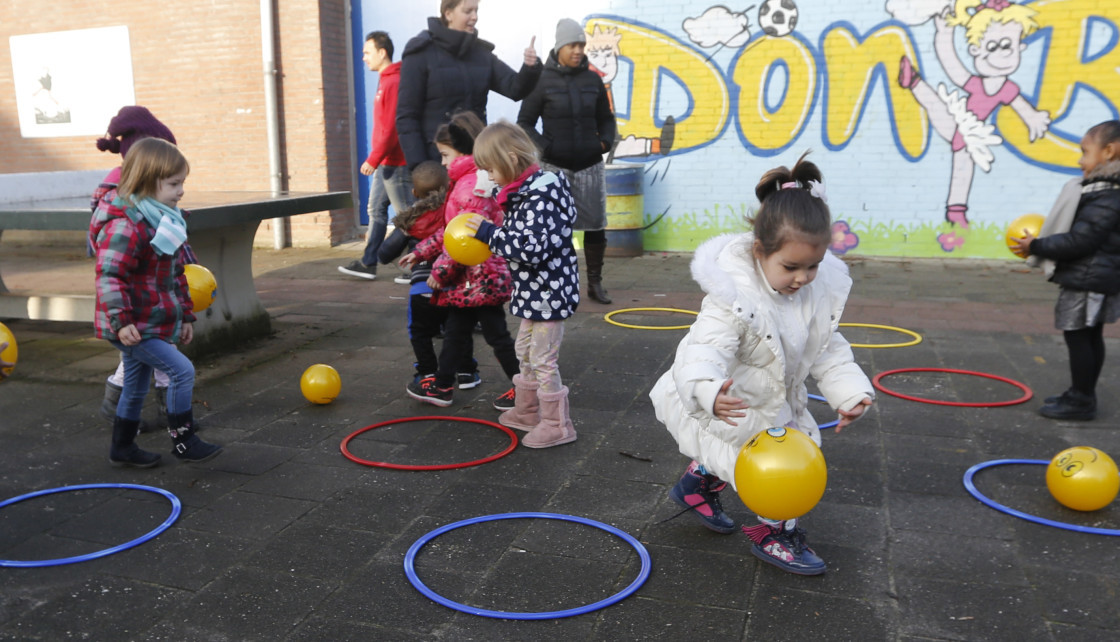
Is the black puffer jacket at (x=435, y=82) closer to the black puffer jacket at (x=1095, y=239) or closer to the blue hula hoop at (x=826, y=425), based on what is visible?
the blue hula hoop at (x=826, y=425)

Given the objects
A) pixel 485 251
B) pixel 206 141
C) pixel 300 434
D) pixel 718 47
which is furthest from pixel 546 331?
pixel 206 141

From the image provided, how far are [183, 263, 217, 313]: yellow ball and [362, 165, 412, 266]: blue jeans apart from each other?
13.5ft

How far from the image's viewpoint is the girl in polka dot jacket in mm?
4598

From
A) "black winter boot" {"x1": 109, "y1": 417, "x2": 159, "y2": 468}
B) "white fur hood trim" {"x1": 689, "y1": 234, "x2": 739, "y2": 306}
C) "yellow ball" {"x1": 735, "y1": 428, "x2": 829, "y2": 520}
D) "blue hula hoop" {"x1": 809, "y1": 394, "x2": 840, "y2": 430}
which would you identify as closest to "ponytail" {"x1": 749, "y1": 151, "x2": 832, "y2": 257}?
"white fur hood trim" {"x1": 689, "y1": 234, "x2": 739, "y2": 306}

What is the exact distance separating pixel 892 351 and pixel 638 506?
3.67 metres

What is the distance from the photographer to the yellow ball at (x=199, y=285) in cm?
529

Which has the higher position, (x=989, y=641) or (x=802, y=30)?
(x=802, y=30)

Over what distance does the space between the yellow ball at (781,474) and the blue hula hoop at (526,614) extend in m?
0.51

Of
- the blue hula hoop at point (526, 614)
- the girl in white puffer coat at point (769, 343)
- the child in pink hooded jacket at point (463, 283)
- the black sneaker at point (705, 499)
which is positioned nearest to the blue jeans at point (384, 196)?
the child in pink hooded jacket at point (463, 283)

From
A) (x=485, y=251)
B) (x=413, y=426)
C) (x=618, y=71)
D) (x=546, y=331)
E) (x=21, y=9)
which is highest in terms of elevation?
(x=21, y=9)

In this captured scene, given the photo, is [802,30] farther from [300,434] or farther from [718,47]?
[300,434]

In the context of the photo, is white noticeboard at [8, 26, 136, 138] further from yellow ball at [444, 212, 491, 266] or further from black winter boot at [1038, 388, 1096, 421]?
black winter boot at [1038, 388, 1096, 421]

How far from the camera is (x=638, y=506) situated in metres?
4.07

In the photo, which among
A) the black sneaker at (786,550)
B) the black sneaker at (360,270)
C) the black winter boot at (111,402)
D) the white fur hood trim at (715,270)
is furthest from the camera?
the black sneaker at (360,270)
